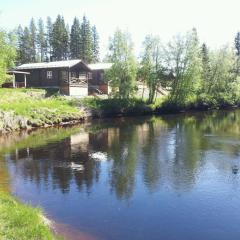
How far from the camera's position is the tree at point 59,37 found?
141800 millimetres

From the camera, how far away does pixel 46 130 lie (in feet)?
189

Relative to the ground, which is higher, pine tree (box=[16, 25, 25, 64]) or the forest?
pine tree (box=[16, 25, 25, 64])

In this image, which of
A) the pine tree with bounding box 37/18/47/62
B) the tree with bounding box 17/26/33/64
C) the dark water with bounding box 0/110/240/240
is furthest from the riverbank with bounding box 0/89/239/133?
the pine tree with bounding box 37/18/47/62

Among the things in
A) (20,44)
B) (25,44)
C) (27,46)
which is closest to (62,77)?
(27,46)

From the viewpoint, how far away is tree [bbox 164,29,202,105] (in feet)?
297

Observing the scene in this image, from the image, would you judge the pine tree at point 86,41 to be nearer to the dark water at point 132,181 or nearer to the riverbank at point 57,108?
the riverbank at point 57,108

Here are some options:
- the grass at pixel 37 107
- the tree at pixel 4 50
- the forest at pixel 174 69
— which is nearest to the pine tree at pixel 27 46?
the forest at pixel 174 69

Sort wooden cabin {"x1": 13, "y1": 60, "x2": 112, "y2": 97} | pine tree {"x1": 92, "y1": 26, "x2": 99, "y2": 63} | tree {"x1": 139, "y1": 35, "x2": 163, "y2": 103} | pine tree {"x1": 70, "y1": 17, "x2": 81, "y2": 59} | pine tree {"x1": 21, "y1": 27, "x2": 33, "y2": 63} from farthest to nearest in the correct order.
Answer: pine tree {"x1": 92, "y1": 26, "x2": 99, "y2": 63}
pine tree {"x1": 21, "y1": 27, "x2": 33, "y2": 63}
pine tree {"x1": 70, "y1": 17, "x2": 81, "y2": 59}
tree {"x1": 139, "y1": 35, "x2": 163, "y2": 103}
wooden cabin {"x1": 13, "y1": 60, "x2": 112, "y2": 97}

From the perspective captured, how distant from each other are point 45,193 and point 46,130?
31836 millimetres

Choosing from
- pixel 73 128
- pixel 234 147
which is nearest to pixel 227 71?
pixel 73 128

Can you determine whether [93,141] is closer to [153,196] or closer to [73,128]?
[73,128]

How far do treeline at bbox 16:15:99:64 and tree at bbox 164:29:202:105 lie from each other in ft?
194

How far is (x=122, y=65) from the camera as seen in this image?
82.0 m

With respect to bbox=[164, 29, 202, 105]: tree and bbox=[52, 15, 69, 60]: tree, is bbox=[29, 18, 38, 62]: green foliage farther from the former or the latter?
bbox=[164, 29, 202, 105]: tree
